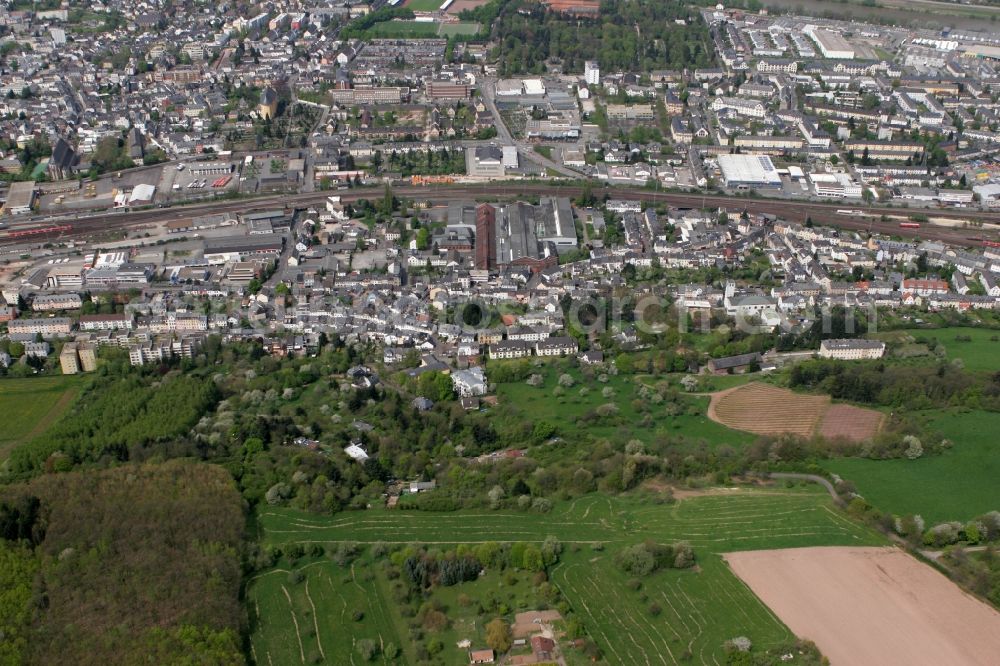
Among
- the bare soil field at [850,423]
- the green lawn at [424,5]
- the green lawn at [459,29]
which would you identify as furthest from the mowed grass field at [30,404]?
the green lawn at [424,5]

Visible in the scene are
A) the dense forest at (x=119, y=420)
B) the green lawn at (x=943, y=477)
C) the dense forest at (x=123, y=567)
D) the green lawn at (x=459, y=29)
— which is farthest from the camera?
the green lawn at (x=459, y=29)

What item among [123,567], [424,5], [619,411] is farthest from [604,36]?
[123,567]

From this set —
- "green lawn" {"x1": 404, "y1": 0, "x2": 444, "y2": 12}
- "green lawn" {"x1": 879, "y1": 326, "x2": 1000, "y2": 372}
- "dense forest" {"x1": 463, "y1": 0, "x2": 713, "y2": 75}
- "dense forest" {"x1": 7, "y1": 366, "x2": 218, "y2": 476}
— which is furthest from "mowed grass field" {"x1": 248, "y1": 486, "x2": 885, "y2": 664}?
"green lawn" {"x1": 404, "y1": 0, "x2": 444, "y2": 12}

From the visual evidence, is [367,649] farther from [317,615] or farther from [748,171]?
[748,171]

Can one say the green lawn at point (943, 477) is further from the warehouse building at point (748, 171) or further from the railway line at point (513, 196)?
the warehouse building at point (748, 171)

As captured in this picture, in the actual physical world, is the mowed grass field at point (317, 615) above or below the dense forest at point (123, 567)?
below

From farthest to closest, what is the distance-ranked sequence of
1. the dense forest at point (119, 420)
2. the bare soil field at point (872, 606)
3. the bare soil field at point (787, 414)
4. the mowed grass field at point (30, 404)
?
the mowed grass field at point (30, 404), the bare soil field at point (787, 414), the dense forest at point (119, 420), the bare soil field at point (872, 606)
